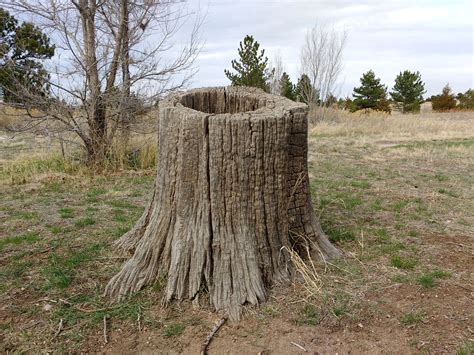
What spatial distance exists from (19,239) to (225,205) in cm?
270

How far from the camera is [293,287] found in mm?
3316

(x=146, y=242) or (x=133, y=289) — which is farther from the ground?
(x=146, y=242)

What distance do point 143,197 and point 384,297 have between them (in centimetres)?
431

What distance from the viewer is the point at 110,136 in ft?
29.9

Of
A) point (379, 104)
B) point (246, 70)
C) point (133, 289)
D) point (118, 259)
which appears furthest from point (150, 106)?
point (379, 104)

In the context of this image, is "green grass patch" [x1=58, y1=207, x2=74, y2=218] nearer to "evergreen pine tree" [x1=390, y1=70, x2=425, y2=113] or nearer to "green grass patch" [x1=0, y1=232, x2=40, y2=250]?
"green grass patch" [x1=0, y1=232, x2=40, y2=250]

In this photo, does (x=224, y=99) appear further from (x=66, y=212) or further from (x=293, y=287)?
(x=66, y=212)

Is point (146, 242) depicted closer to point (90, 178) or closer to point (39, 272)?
point (39, 272)

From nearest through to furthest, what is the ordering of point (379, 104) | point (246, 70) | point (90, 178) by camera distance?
1. point (90, 178)
2. point (246, 70)
3. point (379, 104)

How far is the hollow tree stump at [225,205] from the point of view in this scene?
3174 millimetres

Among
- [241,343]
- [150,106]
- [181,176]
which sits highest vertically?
[150,106]

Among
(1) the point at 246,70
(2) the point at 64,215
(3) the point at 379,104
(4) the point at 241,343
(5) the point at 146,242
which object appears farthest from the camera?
(3) the point at 379,104

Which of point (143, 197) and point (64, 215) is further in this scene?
point (143, 197)

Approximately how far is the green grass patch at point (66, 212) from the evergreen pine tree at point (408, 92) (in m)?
34.7
